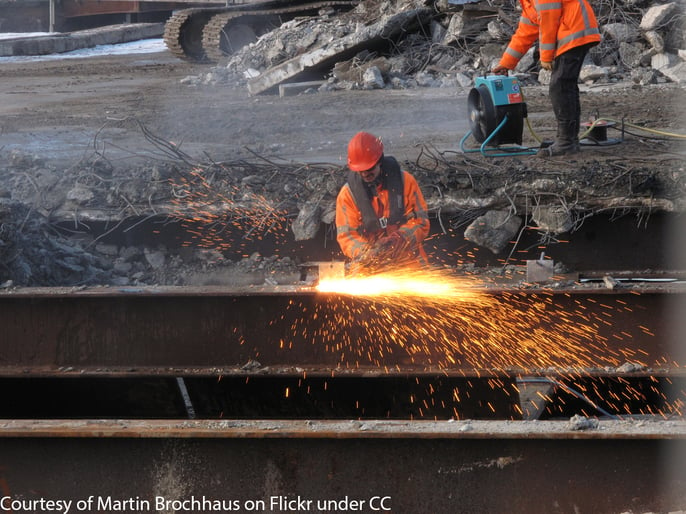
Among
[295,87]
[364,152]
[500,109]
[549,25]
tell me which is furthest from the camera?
[295,87]

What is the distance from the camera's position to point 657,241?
7.56 meters

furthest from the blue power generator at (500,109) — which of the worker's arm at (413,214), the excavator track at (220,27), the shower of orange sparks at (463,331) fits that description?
the excavator track at (220,27)

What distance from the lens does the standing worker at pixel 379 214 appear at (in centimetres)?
541

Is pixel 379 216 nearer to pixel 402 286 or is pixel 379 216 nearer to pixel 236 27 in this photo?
pixel 402 286

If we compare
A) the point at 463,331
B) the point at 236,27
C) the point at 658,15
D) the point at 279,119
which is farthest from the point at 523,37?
the point at 236,27

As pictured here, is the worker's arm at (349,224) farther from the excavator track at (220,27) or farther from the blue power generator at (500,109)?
the excavator track at (220,27)

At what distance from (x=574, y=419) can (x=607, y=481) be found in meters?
0.29

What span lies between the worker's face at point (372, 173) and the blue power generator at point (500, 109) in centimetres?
343

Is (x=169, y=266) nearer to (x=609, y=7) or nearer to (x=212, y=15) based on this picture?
(x=609, y=7)

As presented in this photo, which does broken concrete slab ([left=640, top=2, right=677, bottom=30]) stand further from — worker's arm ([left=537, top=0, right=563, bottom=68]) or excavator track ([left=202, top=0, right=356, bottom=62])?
excavator track ([left=202, top=0, right=356, bottom=62])

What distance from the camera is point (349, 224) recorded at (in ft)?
18.4

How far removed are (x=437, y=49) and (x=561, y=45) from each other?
615cm

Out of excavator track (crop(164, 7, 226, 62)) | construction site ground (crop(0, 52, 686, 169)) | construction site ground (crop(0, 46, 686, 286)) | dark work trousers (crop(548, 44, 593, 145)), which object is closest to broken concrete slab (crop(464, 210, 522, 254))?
construction site ground (crop(0, 46, 686, 286))

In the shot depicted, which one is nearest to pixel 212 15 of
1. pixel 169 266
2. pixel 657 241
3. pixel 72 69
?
pixel 72 69
